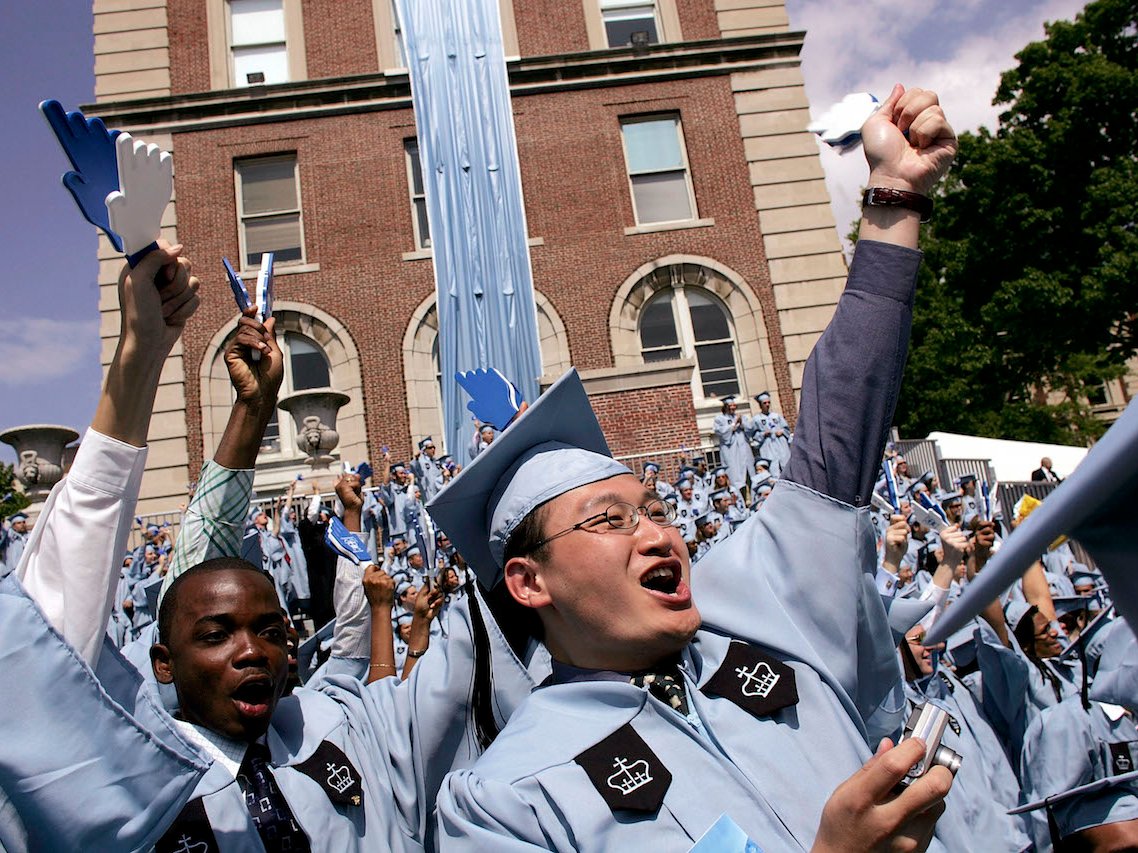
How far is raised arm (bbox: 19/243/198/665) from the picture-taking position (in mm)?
1945

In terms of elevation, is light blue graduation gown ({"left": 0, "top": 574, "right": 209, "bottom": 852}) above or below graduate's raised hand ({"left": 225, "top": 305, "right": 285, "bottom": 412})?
below

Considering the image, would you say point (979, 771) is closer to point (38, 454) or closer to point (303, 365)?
point (38, 454)

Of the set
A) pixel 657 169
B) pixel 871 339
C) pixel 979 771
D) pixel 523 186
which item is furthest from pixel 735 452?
pixel 871 339

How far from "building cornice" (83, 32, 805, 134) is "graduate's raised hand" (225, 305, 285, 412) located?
17163 mm

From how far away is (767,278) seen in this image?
18297 millimetres

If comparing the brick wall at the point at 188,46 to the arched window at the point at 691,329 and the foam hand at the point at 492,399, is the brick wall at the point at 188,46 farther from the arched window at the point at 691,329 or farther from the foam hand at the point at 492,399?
the foam hand at the point at 492,399

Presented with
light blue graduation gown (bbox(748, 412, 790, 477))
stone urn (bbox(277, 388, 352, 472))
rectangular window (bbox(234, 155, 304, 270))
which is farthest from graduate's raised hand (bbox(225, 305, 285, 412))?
rectangular window (bbox(234, 155, 304, 270))

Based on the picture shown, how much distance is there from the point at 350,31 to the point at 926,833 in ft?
67.0

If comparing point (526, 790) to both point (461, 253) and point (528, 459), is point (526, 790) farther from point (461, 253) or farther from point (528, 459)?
point (461, 253)

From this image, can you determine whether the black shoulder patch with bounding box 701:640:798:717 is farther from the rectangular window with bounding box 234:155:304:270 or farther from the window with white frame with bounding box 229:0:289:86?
the window with white frame with bounding box 229:0:289:86

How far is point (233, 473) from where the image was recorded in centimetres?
→ 272

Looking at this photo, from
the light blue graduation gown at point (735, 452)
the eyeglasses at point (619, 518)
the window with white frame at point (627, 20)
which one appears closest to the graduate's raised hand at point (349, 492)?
the eyeglasses at point (619, 518)

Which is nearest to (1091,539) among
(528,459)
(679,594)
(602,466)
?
(679,594)

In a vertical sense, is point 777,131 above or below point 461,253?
above
